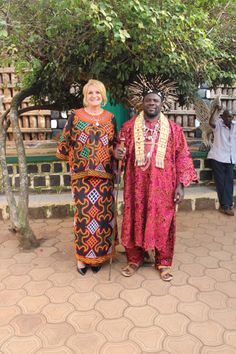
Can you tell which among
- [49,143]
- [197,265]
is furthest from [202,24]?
[49,143]

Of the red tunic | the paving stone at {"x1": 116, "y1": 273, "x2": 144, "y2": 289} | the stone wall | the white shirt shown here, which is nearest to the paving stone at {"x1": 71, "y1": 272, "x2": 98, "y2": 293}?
the paving stone at {"x1": 116, "y1": 273, "x2": 144, "y2": 289}

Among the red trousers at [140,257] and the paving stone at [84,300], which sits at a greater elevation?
the red trousers at [140,257]

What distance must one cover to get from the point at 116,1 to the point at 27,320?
2566mm

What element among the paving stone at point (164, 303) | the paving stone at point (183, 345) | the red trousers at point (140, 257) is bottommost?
the paving stone at point (183, 345)

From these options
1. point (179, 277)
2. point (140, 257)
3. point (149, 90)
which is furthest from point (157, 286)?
point (149, 90)

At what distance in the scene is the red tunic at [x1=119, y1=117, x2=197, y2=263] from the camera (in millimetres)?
3094

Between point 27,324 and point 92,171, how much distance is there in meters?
1.36

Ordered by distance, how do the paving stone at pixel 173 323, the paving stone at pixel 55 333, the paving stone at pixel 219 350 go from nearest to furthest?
the paving stone at pixel 219 350 < the paving stone at pixel 55 333 < the paving stone at pixel 173 323

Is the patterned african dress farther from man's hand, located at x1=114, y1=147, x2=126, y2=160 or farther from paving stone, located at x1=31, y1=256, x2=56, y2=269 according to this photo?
paving stone, located at x1=31, y1=256, x2=56, y2=269

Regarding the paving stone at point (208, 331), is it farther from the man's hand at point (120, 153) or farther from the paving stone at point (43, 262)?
the paving stone at point (43, 262)

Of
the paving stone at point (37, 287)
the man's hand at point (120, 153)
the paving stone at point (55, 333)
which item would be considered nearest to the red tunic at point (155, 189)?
the man's hand at point (120, 153)

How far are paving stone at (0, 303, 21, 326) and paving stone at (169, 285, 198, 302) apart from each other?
1.31 metres

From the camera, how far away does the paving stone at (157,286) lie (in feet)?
10.0

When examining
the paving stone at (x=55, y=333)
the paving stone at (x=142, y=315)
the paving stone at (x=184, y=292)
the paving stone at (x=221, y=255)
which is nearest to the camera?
the paving stone at (x=55, y=333)
